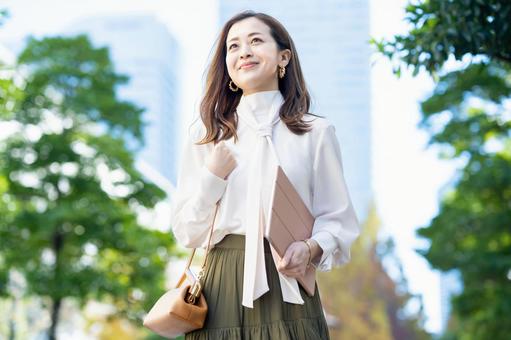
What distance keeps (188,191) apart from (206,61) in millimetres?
571

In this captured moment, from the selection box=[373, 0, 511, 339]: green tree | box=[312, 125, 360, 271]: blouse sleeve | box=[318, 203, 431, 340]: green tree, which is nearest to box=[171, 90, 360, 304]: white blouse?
box=[312, 125, 360, 271]: blouse sleeve

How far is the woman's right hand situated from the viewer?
122 inches

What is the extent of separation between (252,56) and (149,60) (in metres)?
167

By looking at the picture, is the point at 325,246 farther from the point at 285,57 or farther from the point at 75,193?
the point at 75,193

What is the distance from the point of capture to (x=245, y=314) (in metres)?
3.06

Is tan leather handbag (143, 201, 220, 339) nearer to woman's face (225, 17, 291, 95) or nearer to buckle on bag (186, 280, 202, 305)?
buckle on bag (186, 280, 202, 305)

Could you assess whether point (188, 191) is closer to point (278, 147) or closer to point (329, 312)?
point (278, 147)

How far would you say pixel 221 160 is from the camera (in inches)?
122

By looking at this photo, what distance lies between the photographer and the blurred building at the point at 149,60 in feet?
516

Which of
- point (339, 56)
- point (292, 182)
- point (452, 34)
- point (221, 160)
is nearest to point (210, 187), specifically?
point (221, 160)

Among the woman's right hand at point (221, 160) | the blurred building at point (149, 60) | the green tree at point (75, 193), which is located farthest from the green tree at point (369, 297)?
the blurred building at point (149, 60)

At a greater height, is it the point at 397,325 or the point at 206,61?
the point at 206,61

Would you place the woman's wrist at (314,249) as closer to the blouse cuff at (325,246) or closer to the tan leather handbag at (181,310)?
the blouse cuff at (325,246)

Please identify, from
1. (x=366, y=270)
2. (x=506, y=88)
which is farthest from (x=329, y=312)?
(x=506, y=88)
